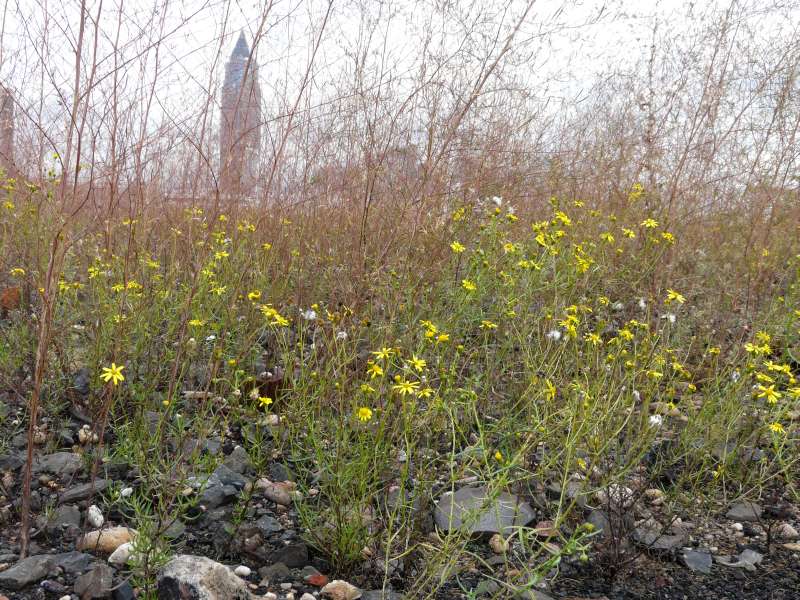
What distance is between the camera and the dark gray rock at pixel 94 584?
1.46 metres

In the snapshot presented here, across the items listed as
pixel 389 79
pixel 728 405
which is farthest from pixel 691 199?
pixel 728 405

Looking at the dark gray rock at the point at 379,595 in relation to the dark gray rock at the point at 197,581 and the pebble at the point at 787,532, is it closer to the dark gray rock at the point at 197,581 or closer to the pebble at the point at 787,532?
the dark gray rock at the point at 197,581

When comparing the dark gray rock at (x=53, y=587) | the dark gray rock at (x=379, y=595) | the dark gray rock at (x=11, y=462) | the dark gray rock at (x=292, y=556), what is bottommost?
the dark gray rock at (x=53, y=587)

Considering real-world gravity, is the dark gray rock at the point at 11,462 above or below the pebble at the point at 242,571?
above

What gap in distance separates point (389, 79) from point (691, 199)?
2475 mm

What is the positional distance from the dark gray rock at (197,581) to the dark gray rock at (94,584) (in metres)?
0.13

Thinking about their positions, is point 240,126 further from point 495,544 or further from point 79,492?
point 495,544

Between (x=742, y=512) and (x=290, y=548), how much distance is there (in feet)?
4.80

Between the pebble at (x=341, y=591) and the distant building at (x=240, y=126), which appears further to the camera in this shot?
the distant building at (x=240, y=126)

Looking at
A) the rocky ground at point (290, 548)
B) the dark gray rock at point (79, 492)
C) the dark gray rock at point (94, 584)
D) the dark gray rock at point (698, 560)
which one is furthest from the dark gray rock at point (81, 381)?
the dark gray rock at point (698, 560)

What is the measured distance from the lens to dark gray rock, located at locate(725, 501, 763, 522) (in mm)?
2107

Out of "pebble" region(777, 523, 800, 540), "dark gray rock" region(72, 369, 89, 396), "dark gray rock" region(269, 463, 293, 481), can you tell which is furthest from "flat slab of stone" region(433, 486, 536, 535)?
"dark gray rock" region(72, 369, 89, 396)

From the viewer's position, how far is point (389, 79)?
10.0 feet

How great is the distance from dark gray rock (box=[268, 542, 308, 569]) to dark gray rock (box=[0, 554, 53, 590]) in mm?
525
